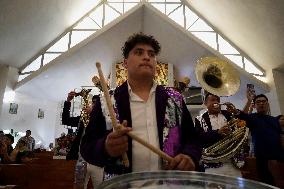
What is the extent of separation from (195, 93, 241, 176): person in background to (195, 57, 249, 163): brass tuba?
56 mm

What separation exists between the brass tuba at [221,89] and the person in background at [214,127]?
56 millimetres

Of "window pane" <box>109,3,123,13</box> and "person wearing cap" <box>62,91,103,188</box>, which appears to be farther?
"window pane" <box>109,3,123,13</box>

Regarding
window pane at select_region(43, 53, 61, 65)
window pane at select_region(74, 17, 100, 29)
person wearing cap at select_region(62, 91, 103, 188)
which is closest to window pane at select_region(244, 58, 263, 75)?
window pane at select_region(74, 17, 100, 29)

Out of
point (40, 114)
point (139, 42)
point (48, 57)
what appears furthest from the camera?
point (40, 114)

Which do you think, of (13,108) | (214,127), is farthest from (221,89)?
(13,108)

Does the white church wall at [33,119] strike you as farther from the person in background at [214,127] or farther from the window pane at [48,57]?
the person in background at [214,127]

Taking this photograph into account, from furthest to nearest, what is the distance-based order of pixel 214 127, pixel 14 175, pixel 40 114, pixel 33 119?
pixel 40 114 < pixel 33 119 < pixel 14 175 < pixel 214 127

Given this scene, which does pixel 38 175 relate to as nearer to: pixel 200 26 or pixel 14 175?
pixel 14 175

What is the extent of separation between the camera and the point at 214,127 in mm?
2609

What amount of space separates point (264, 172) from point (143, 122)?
2139 millimetres

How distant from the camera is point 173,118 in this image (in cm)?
120

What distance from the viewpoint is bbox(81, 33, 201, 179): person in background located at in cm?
109

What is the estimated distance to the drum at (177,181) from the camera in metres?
0.69

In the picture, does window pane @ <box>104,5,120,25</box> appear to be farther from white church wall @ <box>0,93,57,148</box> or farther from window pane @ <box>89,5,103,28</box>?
white church wall @ <box>0,93,57,148</box>
